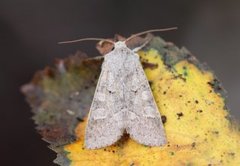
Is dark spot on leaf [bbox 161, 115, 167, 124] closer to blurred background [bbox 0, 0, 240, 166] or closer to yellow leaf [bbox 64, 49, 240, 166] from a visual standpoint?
yellow leaf [bbox 64, 49, 240, 166]

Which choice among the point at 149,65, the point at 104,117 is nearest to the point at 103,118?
the point at 104,117

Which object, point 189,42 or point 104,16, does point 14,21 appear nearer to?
point 104,16

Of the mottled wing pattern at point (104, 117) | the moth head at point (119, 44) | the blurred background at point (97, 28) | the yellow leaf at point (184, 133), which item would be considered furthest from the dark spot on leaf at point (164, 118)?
the blurred background at point (97, 28)

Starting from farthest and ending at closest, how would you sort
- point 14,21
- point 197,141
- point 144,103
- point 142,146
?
point 14,21 < point 144,103 < point 142,146 < point 197,141

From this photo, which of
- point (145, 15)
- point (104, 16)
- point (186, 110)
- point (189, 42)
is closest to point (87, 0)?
point (104, 16)

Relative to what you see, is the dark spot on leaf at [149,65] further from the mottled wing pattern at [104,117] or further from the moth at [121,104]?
the mottled wing pattern at [104,117]

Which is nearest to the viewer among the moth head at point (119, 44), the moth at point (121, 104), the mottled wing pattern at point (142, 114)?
the mottled wing pattern at point (142, 114)
